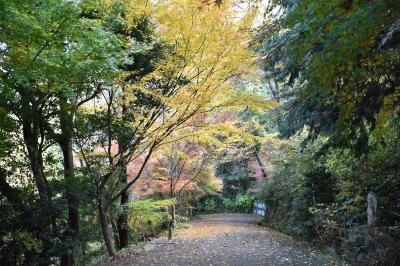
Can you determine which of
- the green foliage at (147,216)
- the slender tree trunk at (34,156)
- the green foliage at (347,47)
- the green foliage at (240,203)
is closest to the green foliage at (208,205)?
the green foliage at (240,203)

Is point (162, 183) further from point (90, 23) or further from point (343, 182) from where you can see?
point (90, 23)

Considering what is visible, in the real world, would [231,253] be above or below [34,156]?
below

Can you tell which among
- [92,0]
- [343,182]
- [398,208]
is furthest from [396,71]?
[92,0]

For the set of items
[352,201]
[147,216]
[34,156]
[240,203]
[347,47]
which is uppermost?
[34,156]

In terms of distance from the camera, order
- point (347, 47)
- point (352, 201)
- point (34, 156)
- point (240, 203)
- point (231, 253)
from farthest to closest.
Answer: point (240, 203)
point (231, 253)
point (34, 156)
point (352, 201)
point (347, 47)

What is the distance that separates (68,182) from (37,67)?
345 centimetres

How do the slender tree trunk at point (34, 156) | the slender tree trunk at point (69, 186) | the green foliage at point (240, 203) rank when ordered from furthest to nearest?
the green foliage at point (240, 203), the slender tree trunk at point (69, 186), the slender tree trunk at point (34, 156)

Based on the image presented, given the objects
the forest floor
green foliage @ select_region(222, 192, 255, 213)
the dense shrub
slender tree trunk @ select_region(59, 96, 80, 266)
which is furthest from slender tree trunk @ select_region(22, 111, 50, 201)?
green foliage @ select_region(222, 192, 255, 213)

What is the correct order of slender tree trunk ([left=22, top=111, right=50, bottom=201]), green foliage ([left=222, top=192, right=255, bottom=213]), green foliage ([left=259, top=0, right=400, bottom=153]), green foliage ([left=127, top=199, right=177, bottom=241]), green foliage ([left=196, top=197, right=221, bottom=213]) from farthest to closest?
green foliage ([left=196, top=197, right=221, bottom=213]) → green foliage ([left=222, top=192, right=255, bottom=213]) → green foliage ([left=127, top=199, right=177, bottom=241]) → slender tree trunk ([left=22, top=111, right=50, bottom=201]) → green foliage ([left=259, top=0, right=400, bottom=153])

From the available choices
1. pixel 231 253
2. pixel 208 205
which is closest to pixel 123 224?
pixel 231 253

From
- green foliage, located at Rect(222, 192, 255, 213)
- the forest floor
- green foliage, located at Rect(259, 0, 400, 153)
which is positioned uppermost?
green foliage, located at Rect(259, 0, 400, 153)

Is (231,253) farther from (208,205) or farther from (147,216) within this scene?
(208,205)

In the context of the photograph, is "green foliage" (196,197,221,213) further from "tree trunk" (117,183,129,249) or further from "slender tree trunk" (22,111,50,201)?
"slender tree trunk" (22,111,50,201)

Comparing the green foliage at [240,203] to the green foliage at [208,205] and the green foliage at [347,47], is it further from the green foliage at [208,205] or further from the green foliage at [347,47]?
the green foliage at [347,47]
